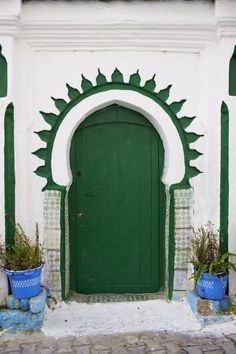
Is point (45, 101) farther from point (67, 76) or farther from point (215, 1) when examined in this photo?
point (215, 1)

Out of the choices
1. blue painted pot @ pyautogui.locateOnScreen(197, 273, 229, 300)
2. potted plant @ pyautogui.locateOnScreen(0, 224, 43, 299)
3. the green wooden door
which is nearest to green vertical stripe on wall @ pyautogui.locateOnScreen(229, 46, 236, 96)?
the green wooden door

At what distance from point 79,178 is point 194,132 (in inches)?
58.4

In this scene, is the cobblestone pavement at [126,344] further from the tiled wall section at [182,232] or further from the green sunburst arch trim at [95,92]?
the green sunburst arch trim at [95,92]

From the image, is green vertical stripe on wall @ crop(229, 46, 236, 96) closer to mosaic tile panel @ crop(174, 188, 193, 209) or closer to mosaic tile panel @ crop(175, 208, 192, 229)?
mosaic tile panel @ crop(174, 188, 193, 209)

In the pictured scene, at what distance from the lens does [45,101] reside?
453cm

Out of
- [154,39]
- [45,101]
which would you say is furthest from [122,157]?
[154,39]

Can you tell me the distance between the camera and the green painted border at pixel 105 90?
452 centimetres

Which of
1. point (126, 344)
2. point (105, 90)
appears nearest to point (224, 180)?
point (105, 90)

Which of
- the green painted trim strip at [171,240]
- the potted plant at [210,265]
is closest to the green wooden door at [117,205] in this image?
the green painted trim strip at [171,240]

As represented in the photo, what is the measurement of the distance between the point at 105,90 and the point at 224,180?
172 cm

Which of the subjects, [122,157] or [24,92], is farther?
[122,157]

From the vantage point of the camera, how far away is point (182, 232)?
4613mm

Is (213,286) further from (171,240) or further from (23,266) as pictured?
(23,266)

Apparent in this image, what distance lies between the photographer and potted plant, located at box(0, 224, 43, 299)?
408 centimetres
